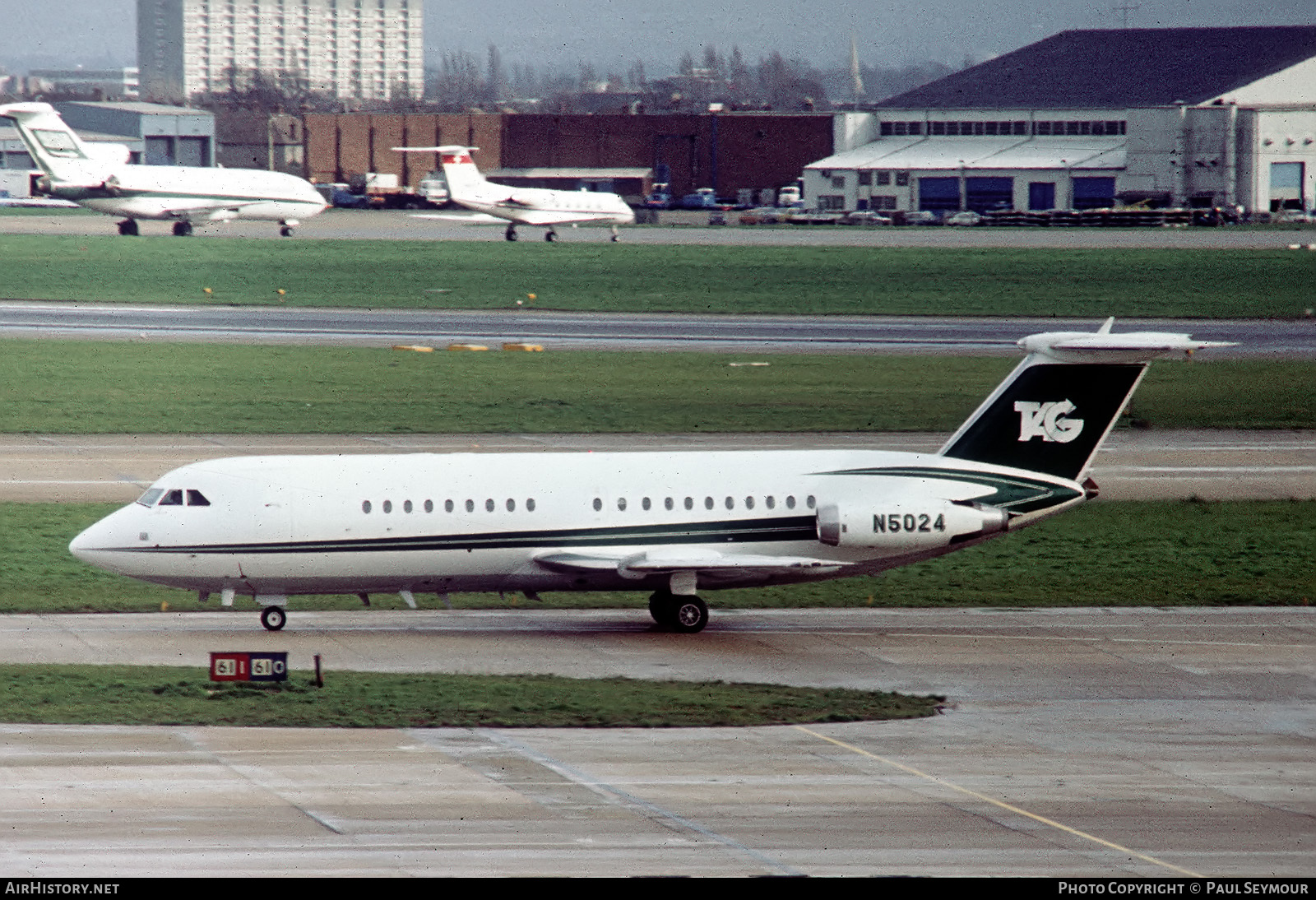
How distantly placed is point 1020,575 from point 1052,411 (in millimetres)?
6271

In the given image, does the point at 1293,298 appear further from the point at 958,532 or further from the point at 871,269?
the point at 958,532

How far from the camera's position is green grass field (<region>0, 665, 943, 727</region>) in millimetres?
26344

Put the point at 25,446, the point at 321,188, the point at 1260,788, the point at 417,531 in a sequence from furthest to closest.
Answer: the point at 321,188 < the point at 25,446 < the point at 417,531 < the point at 1260,788

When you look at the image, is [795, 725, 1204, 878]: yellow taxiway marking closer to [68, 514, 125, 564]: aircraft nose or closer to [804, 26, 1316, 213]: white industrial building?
[68, 514, 125, 564]: aircraft nose

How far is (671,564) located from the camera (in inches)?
1312

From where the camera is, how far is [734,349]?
78188 mm

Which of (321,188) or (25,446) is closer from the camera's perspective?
(25,446)

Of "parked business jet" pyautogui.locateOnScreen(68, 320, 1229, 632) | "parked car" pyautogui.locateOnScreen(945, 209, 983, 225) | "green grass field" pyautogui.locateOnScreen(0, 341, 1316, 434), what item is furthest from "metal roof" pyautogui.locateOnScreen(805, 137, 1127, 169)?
"parked business jet" pyautogui.locateOnScreen(68, 320, 1229, 632)

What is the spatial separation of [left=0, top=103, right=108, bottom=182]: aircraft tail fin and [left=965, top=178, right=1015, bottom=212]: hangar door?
78610 millimetres

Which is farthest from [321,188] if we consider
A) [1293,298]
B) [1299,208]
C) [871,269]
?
[1293,298]

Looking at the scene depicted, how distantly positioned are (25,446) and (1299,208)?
423ft

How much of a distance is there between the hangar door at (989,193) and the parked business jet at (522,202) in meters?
37.5

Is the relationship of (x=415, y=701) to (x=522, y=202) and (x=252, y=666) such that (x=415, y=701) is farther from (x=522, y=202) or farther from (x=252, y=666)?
(x=522, y=202)

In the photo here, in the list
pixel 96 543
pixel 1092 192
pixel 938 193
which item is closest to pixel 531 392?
pixel 96 543
